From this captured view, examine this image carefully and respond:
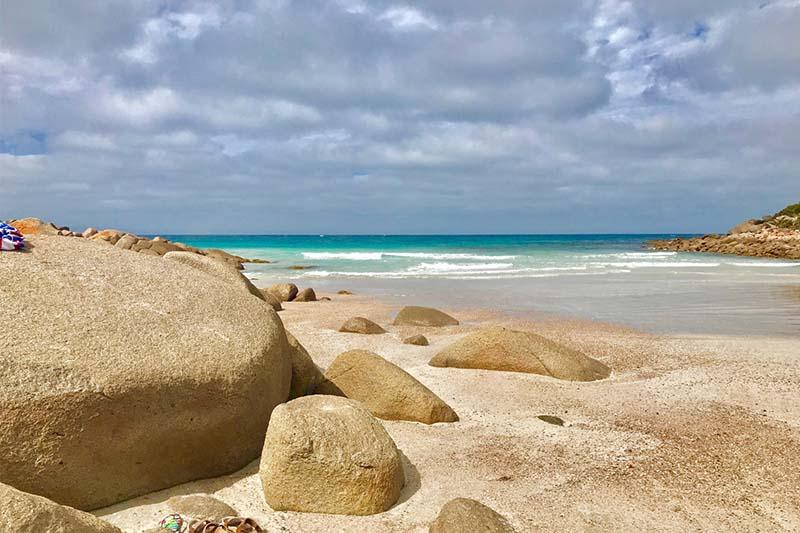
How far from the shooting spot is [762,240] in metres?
48.1

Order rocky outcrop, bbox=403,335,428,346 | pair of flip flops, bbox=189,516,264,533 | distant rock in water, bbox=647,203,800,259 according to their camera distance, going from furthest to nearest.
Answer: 1. distant rock in water, bbox=647,203,800,259
2. rocky outcrop, bbox=403,335,428,346
3. pair of flip flops, bbox=189,516,264,533

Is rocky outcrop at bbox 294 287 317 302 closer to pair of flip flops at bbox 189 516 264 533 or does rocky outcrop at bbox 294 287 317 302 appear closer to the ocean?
the ocean

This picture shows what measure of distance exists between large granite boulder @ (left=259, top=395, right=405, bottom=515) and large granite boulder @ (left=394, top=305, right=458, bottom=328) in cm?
786

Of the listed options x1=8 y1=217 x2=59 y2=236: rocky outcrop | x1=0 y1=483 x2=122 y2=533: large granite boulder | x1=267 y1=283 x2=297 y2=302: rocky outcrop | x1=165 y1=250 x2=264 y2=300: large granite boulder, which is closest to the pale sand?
x1=0 y1=483 x2=122 y2=533: large granite boulder

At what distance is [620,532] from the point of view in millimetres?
3961

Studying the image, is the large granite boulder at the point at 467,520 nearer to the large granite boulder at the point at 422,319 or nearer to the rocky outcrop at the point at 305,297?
the large granite boulder at the point at 422,319

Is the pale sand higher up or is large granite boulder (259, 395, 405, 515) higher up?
large granite boulder (259, 395, 405, 515)

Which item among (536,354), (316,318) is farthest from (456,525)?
(316,318)

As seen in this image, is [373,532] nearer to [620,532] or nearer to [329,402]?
[329,402]

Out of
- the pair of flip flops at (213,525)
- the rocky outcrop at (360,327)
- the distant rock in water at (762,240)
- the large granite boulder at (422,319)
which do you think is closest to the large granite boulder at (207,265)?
the pair of flip flops at (213,525)

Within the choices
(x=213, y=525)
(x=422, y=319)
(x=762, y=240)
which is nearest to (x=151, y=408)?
(x=213, y=525)

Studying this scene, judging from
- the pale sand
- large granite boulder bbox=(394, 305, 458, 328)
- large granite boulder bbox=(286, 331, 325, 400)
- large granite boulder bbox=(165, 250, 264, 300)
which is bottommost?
the pale sand

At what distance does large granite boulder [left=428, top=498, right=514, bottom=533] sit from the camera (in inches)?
147

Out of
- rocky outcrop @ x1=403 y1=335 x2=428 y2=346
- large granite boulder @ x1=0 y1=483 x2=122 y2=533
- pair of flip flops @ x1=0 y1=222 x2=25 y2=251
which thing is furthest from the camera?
rocky outcrop @ x1=403 y1=335 x2=428 y2=346
